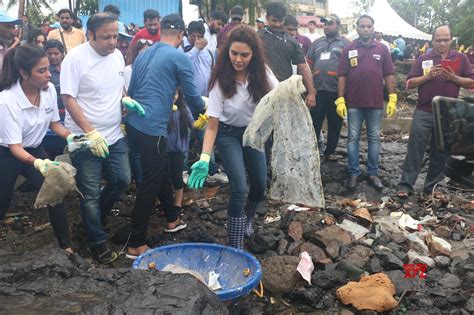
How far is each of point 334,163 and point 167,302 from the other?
16.2ft

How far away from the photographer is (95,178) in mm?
3709

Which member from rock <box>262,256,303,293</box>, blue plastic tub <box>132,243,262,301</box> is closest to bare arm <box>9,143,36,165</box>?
blue plastic tub <box>132,243,262,301</box>

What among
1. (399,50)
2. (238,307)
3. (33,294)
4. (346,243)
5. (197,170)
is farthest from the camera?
(399,50)

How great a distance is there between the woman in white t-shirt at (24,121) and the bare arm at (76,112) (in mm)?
184

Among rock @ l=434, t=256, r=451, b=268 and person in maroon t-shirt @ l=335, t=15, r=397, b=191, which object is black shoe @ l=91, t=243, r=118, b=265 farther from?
person in maroon t-shirt @ l=335, t=15, r=397, b=191

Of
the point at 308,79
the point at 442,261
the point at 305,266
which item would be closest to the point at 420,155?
the point at 308,79

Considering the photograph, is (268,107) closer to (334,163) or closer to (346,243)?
(346,243)

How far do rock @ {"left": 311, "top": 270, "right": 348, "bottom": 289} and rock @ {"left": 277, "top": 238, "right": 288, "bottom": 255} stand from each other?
0.48m

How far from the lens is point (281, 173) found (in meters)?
3.57

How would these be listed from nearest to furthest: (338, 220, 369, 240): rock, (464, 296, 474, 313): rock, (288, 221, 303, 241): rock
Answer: (464, 296, 474, 313): rock < (288, 221, 303, 241): rock < (338, 220, 369, 240): rock

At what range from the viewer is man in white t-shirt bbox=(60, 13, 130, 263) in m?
3.54

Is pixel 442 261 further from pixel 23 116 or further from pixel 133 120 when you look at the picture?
pixel 23 116

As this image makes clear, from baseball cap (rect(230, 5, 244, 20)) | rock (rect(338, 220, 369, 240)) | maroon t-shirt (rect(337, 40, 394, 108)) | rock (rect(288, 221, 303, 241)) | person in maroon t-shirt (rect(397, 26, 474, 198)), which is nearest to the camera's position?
rock (rect(288, 221, 303, 241))

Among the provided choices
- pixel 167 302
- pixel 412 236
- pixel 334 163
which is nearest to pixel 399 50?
pixel 334 163
